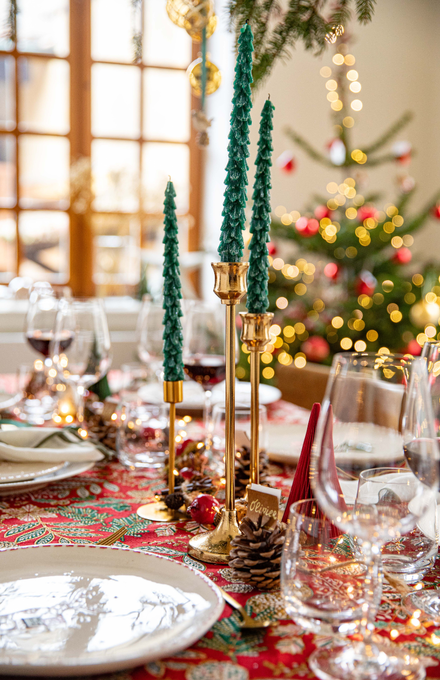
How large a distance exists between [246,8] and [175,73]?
2.96m

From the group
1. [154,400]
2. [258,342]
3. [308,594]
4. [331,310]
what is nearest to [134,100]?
[331,310]

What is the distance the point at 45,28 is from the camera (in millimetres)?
3436

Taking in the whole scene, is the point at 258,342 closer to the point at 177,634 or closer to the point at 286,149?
the point at 177,634

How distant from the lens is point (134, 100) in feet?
12.0

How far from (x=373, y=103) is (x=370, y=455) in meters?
3.54

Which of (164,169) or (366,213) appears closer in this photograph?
(366,213)

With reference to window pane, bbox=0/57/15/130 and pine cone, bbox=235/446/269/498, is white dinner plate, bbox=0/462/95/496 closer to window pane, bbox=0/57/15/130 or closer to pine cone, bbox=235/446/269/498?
pine cone, bbox=235/446/269/498

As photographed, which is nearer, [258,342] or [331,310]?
[258,342]

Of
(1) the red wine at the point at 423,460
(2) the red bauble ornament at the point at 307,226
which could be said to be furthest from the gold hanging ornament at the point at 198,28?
(2) the red bauble ornament at the point at 307,226

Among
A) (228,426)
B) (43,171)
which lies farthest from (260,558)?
(43,171)

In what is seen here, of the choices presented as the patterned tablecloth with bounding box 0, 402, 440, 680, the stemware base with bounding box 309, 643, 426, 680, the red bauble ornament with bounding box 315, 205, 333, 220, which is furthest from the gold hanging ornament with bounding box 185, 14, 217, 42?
the red bauble ornament with bounding box 315, 205, 333, 220

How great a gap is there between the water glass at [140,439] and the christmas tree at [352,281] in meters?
1.87

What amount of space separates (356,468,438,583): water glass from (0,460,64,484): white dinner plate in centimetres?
43

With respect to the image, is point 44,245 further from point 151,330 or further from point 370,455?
point 370,455
